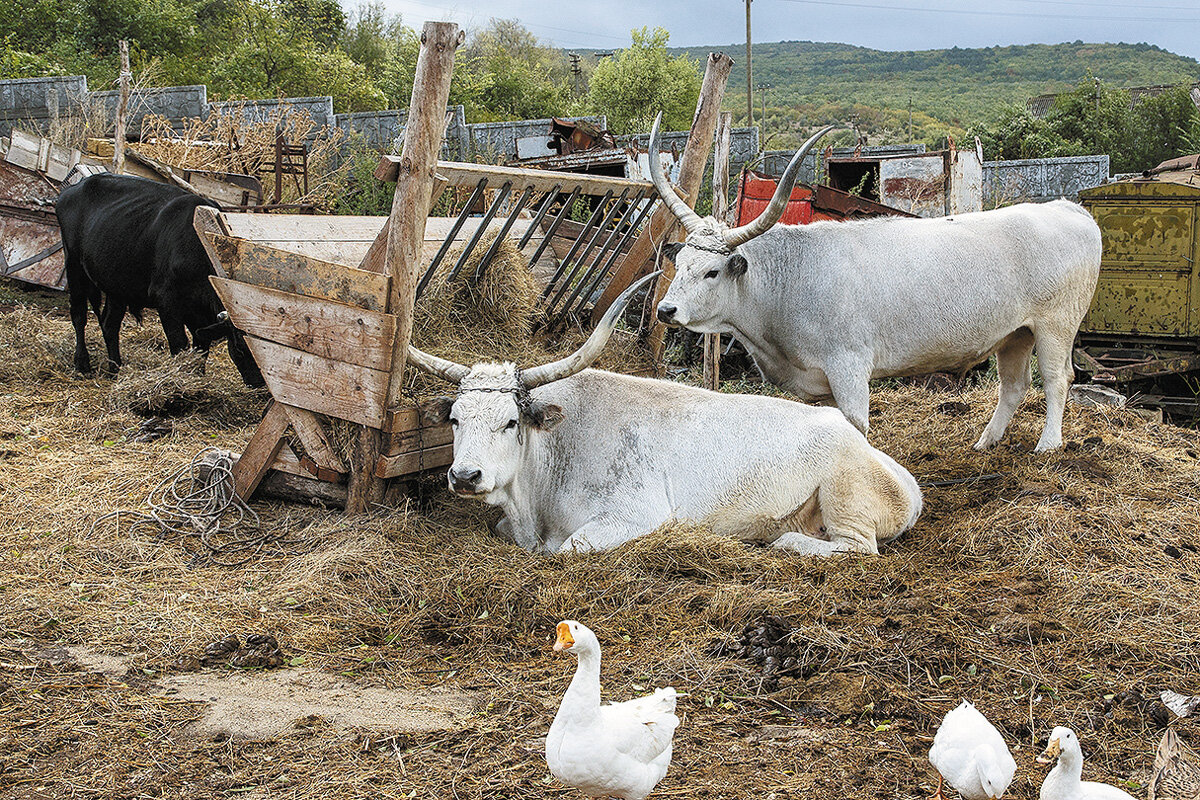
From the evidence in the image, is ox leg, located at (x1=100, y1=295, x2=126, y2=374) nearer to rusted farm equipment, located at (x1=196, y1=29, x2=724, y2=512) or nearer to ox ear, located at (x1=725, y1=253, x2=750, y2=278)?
rusted farm equipment, located at (x1=196, y1=29, x2=724, y2=512)

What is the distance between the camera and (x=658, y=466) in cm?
546

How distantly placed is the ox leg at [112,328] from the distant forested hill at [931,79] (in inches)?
2002

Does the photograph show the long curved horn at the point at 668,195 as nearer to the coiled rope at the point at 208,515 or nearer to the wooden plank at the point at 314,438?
the wooden plank at the point at 314,438

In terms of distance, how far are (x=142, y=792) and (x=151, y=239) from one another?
585 centimetres

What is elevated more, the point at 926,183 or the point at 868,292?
the point at 926,183

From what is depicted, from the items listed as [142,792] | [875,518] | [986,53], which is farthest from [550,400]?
[986,53]

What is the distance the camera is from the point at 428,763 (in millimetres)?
3469

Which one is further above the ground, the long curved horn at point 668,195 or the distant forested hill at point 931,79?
the distant forested hill at point 931,79

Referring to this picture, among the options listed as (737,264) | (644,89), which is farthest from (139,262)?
(644,89)

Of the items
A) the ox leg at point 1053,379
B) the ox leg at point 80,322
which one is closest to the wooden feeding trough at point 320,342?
the ox leg at point 1053,379

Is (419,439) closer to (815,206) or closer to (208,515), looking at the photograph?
(208,515)

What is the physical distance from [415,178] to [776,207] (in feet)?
7.62

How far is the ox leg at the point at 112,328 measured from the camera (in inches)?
346

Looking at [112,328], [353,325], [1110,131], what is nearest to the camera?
[353,325]
